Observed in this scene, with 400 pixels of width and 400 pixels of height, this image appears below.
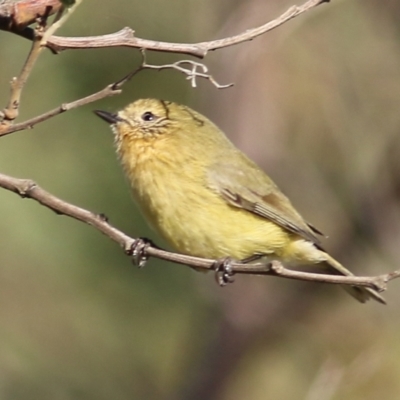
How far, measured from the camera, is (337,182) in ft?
19.9

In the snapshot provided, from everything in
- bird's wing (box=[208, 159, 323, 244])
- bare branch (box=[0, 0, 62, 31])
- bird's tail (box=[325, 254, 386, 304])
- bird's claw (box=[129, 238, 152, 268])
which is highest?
bird's wing (box=[208, 159, 323, 244])

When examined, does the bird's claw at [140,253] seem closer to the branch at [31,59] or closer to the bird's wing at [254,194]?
the bird's wing at [254,194]

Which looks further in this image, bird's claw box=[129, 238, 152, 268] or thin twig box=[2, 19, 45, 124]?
bird's claw box=[129, 238, 152, 268]

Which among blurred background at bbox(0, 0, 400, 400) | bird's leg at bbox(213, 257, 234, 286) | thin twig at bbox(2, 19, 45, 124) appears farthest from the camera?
blurred background at bbox(0, 0, 400, 400)

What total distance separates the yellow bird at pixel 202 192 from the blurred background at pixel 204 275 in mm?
1339

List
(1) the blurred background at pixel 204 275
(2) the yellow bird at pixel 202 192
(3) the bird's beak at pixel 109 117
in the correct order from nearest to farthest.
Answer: (2) the yellow bird at pixel 202 192
(3) the bird's beak at pixel 109 117
(1) the blurred background at pixel 204 275

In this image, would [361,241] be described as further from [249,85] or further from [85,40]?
[85,40]

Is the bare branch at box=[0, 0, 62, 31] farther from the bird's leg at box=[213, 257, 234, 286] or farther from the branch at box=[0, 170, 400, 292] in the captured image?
the bird's leg at box=[213, 257, 234, 286]

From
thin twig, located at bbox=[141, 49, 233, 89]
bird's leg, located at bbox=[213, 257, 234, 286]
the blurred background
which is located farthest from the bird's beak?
the blurred background

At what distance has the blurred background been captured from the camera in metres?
5.81

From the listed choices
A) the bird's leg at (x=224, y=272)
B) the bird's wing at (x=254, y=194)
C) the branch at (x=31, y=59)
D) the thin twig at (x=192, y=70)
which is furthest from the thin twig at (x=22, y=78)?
the bird's wing at (x=254, y=194)

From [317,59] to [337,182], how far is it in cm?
105

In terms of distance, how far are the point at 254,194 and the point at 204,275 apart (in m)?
2.06

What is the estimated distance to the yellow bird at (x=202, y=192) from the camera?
3818 millimetres
